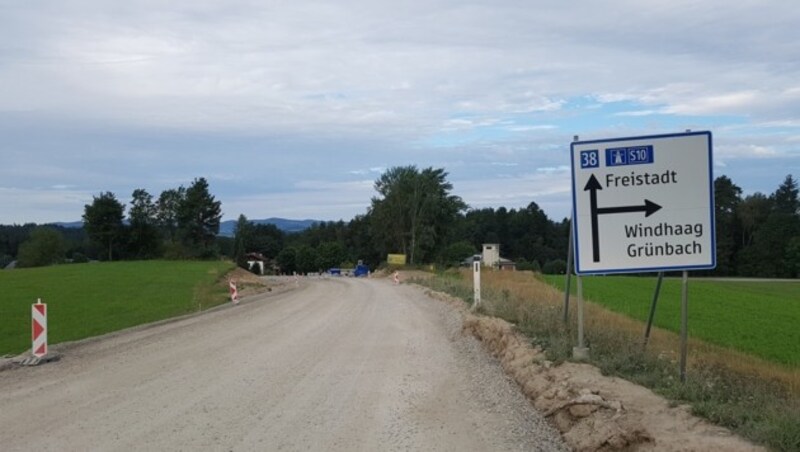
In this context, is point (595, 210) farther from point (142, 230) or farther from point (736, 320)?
point (142, 230)

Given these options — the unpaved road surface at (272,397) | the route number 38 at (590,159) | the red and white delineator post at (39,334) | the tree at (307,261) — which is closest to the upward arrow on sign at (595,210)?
the route number 38 at (590,159)

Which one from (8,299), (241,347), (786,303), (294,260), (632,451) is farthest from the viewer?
(294,260)

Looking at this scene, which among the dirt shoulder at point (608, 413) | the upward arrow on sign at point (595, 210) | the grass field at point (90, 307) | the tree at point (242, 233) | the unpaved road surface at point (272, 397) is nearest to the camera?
the dirt shoulder at point (608, 413)

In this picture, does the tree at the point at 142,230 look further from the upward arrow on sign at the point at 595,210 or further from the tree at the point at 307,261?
the upward arrow on sign at the point at 595,210

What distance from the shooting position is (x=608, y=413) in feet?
24.1

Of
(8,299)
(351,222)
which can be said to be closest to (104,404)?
(8,299)

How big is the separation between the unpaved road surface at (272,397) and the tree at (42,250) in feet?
454

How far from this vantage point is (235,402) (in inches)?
375

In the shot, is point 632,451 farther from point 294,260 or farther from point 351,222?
point 351,222

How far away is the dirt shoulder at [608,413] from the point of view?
613 centimetres

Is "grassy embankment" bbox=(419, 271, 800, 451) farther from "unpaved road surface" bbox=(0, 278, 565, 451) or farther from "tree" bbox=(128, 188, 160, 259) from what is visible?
"tree" bbox=(128, 188, 160, 259)

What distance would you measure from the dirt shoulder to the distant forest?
97685 mm

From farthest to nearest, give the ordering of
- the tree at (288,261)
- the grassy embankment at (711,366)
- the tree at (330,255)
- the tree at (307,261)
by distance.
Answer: the tree at (288,261) → the tree at (330,255) → the tree at (307,261) → the grassy embankment at (711,366)

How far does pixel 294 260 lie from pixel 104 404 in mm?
155200
